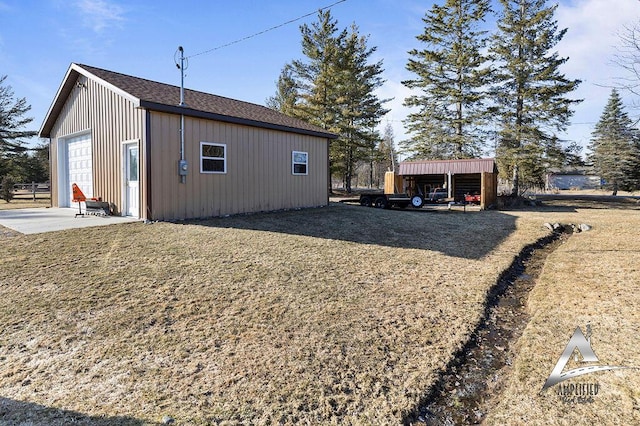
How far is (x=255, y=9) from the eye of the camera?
33.7 feet

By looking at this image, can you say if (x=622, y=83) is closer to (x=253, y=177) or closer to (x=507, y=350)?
(x=507, y=350)

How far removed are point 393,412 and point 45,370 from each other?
2.79 meters

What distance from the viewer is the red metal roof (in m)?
18.4

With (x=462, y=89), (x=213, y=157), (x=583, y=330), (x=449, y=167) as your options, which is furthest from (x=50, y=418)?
(x=462, y=89)

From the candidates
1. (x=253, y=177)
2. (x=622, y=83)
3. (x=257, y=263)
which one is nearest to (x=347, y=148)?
(x=253, y=177)

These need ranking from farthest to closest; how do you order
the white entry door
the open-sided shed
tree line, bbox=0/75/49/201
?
1. tree line, bbox=0/75/49/201
2. the open-sided shed
3. the white entry door

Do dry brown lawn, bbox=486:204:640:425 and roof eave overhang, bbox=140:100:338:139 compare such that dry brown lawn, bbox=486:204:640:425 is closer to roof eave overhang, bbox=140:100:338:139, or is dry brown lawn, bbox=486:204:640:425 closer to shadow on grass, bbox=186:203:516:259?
shadow on grass, bbox=186:203:516:259

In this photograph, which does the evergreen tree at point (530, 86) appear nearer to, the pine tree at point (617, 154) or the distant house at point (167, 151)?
the pine tree at point (617, 154)

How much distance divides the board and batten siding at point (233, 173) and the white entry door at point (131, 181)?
2.55 feet

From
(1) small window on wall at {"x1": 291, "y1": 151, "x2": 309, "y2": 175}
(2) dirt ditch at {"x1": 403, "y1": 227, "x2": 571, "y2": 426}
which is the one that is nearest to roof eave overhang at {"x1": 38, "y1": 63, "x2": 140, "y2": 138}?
(1) small window on wall at {"x1": 291, "y1": 151, "x2": 309, "y2": 175}

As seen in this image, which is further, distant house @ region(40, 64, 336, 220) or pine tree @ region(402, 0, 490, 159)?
pine tree @ region(402, 0, 490, 159)

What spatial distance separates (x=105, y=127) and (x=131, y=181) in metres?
1.96

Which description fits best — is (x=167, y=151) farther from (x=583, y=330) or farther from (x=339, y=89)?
(x=339, y=89)

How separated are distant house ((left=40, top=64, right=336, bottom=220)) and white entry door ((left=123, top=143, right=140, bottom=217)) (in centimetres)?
3
